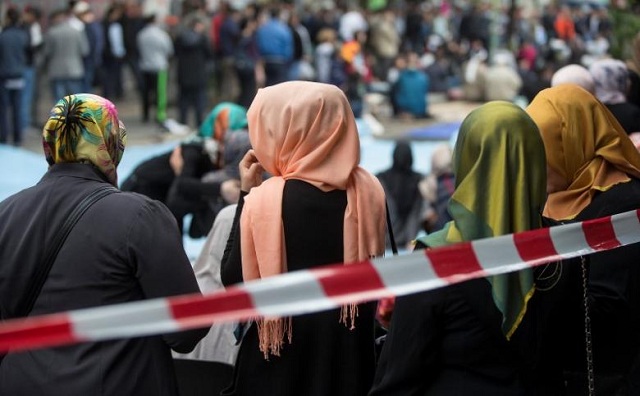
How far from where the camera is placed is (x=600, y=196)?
14.3ft

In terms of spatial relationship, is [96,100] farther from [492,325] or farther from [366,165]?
[366,165]

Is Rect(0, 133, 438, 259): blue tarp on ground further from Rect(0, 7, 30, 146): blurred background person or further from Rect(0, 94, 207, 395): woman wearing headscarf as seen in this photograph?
Rect(0, 94, 207, 395): woman wearing headscarf

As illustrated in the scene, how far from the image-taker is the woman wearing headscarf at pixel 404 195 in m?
10.1

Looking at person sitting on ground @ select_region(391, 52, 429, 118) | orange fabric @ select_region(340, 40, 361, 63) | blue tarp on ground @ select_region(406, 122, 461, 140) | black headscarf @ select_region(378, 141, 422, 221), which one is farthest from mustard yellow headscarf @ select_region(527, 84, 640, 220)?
orange fabric @ select_region(340, 40, 361, 63)

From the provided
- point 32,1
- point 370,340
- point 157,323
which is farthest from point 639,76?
point 32,1

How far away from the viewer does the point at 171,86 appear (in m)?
22.5

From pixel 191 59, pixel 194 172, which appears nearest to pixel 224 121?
pixel 194 172

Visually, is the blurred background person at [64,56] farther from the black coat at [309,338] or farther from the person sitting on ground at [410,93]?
the black coat at [309,338]

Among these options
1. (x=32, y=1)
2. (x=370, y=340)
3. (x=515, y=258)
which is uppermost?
(x=515, y=258)

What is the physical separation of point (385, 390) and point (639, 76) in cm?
528

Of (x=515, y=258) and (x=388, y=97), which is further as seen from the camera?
(x=388, y=97)

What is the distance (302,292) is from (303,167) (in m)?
1.24

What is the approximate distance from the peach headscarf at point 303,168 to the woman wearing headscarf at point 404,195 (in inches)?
238

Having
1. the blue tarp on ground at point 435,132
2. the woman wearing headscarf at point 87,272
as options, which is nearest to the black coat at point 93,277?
the woman wearing headscarf at point 87,272
